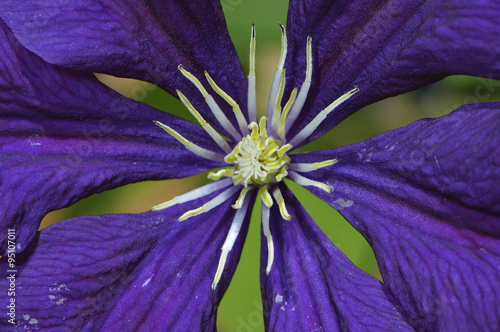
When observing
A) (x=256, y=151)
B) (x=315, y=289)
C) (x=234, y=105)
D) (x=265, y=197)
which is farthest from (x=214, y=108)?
(x=315, y=289)

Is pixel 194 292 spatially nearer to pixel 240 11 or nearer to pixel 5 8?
pixel 5 8

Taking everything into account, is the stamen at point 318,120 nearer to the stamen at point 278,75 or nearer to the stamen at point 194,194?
A: the stamen at point 278,75

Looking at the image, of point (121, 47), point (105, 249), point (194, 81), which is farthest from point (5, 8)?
point (105, 249)

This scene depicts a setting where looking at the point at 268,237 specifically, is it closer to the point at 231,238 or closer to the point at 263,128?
the point at 231,238

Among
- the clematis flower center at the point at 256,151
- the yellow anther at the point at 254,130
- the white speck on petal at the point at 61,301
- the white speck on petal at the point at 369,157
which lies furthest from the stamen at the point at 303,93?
the white speck on petal at the point at 61,301

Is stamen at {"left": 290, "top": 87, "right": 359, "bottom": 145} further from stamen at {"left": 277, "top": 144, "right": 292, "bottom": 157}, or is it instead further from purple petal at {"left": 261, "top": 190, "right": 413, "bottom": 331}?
purple petal at {"left": 261, "top": 190, "right": 413, "bottom": 331}

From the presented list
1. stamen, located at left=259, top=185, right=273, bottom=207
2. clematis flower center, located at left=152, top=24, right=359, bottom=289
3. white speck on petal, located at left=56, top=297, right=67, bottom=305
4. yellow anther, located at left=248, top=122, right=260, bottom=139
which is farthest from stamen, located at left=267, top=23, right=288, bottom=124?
white speck on petal, located at left=56, top=297, right=67, bottom=305
